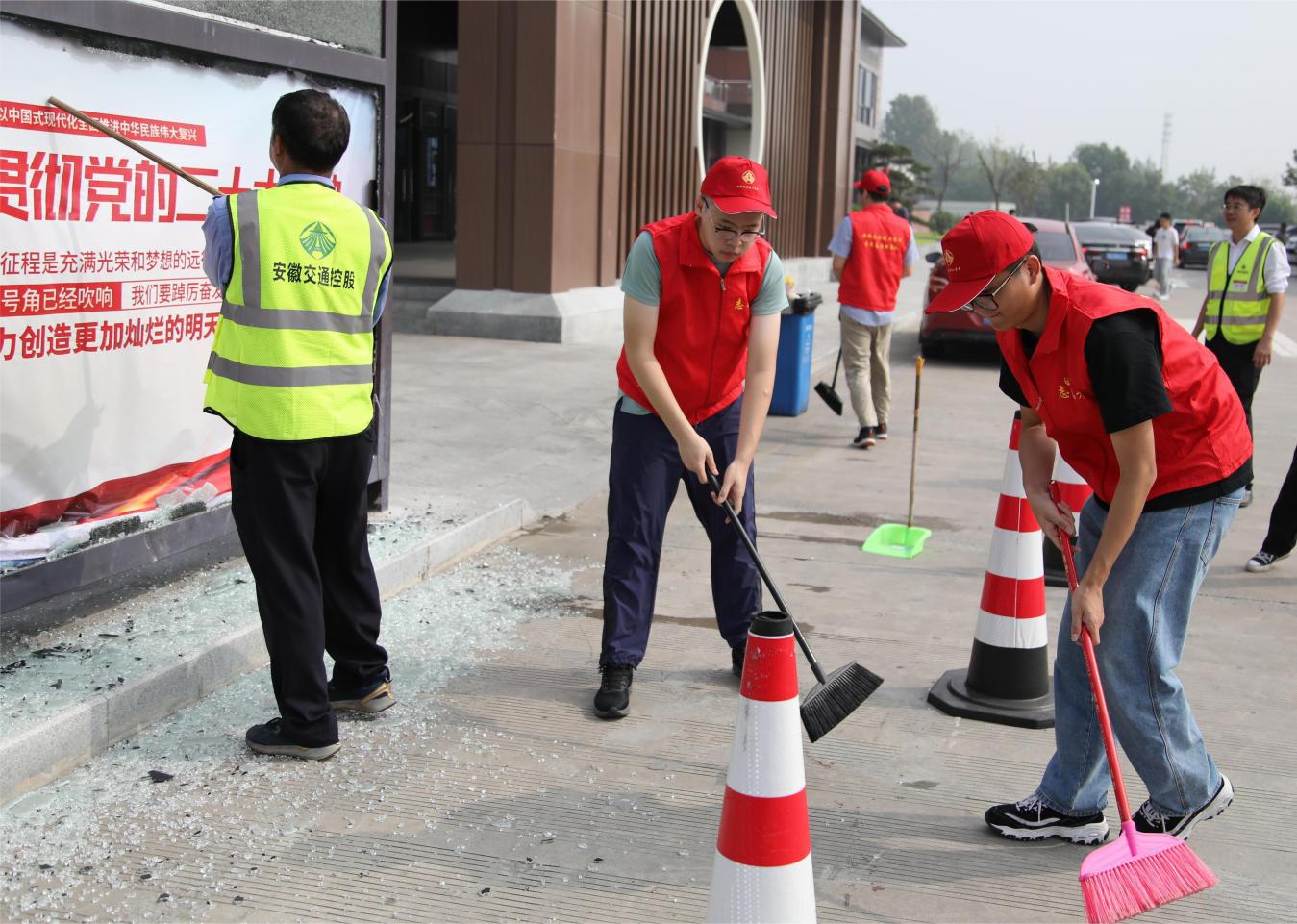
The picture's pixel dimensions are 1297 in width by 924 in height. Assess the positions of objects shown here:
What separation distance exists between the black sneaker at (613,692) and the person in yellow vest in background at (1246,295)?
15.1 feet

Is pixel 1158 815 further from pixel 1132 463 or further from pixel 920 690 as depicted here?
pixel 920 690

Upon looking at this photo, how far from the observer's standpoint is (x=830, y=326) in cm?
1748

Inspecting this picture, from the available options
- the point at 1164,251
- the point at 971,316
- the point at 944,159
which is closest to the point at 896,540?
the point at 971,316

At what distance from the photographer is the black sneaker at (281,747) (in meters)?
3.99

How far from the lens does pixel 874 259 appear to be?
945 cm

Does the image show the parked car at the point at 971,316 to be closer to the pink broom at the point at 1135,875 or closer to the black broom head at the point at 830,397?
the black broom head at the point at 830,397

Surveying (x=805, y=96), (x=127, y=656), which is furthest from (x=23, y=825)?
(x=805, y=96)

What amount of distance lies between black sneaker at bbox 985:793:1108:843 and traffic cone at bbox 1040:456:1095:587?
1775 mm

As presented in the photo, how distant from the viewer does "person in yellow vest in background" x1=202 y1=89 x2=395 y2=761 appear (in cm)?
380

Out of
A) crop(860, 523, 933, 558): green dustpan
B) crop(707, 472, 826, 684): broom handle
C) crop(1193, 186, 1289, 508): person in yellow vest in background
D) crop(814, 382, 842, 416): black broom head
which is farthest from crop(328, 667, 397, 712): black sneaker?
crop(814, 382, 842, 416): black broom head

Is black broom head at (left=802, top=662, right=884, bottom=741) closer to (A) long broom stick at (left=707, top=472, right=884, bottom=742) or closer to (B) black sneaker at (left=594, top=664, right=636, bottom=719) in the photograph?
(A) long broom stick at (left=707, top=472, right=884, bottom=742)

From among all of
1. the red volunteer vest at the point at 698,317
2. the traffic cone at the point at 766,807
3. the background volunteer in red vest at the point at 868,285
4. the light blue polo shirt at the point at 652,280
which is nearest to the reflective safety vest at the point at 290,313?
the light blue polo shirt at the point at 652,280

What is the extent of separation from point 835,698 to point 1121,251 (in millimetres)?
25162

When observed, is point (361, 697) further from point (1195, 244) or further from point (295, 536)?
point (1195, 244)
